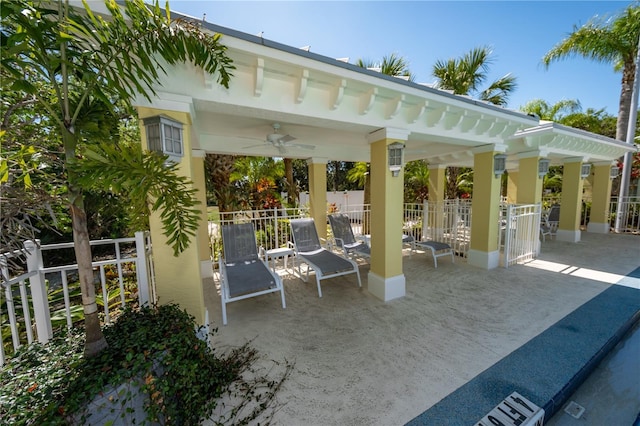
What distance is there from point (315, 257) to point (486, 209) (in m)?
4.48

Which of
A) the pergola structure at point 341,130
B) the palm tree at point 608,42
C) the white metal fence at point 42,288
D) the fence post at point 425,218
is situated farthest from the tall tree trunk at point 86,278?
the palm tree at point 608,42

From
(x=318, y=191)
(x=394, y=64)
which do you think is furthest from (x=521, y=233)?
(x=394, y=64)

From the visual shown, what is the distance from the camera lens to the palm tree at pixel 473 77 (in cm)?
774

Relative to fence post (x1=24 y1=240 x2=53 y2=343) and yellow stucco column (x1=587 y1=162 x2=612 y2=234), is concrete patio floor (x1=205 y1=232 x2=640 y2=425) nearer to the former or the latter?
fence post (x1=24 y1=240 x2=53 y2=343)

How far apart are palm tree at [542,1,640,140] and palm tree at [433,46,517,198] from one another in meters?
3.52

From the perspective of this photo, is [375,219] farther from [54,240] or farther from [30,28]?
[54,240]

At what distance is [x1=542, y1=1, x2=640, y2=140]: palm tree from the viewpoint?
854 cm

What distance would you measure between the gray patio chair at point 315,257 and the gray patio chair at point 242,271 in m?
0.92

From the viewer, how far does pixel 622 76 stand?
962cm

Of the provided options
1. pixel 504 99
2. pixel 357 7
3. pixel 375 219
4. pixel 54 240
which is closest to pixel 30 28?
pixel 375 219

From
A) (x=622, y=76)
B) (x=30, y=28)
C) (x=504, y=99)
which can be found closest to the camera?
(x=30, y=28)

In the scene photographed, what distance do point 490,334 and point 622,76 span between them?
14.0 meters

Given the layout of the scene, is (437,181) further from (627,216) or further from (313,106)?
(627,216)

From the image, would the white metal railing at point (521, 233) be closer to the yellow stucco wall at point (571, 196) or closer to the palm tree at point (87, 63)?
the yellow stucco wall at point (571, 196)
